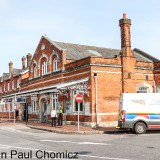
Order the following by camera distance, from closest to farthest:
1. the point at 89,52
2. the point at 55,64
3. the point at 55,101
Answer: the point at 55,101 < the point at 55,64 < the point at 89,52

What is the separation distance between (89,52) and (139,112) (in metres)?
13.9

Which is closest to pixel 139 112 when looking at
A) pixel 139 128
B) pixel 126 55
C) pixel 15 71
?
pixel 139 128

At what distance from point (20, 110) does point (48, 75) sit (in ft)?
39.8

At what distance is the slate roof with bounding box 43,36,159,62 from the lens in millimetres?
29503

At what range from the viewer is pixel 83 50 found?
3152cm

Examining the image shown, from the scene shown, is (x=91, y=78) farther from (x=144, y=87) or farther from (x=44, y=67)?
(x=44, y=67)

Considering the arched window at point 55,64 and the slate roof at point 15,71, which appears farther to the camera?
the slate roof at point 15,71

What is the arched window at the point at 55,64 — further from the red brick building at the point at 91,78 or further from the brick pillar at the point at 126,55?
the brick pillar at the point at 126,55

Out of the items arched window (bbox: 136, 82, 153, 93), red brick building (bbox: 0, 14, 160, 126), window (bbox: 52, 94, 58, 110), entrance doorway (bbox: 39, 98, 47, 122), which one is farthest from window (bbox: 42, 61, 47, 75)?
arched window (bbox: 136, 82, 153, 93)

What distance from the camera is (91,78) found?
23.8 meters

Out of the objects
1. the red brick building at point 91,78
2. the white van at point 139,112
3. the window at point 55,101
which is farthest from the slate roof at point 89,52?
the white van at point 139,112

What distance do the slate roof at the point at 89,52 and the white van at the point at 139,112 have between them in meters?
11.1

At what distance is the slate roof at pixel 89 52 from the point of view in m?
29.5

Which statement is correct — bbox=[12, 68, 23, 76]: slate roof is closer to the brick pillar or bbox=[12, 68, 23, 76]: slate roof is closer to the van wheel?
the brick pillar
